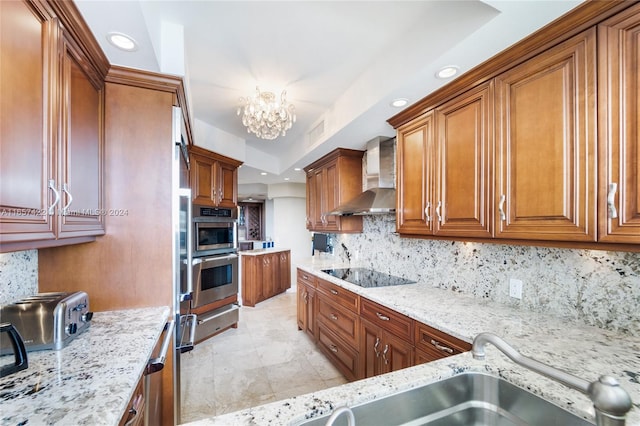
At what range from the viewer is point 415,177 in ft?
7.42

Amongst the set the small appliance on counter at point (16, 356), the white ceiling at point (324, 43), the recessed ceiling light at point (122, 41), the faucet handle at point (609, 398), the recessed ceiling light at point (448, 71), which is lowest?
the small appliance on counter at point (16, 356)

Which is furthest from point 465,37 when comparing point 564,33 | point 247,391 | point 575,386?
point 247,391

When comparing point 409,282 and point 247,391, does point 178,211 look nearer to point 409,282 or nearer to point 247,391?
point 247,391

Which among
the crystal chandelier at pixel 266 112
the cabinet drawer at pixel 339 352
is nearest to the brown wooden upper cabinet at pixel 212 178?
the crystal chandelier at pixel 266 112

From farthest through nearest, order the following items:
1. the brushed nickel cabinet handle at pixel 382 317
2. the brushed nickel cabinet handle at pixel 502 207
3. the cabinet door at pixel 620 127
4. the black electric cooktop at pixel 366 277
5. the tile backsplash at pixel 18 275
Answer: the black electric cooktop at pixel 366 277, the brushed nickel cabinet handle at pixel 382 317, the brushed nickel cabinet handle at pixel 502 207, the tile backsplash at pixel 18 275, the cabinet door at pixel 620 127

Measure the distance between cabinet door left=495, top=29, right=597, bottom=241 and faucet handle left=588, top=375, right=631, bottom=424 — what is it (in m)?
0.79

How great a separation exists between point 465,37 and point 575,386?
1506 mm

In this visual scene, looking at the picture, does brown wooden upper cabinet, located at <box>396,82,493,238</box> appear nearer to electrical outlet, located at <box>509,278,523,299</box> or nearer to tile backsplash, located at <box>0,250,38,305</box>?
electrical outlet, located at <box>509,278,523,299</box>

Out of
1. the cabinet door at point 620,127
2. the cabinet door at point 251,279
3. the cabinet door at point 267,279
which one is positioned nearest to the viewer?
the cabinet door at point 620,127

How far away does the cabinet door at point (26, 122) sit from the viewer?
88cm

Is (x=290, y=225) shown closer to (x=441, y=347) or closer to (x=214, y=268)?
(x=214, y=268)

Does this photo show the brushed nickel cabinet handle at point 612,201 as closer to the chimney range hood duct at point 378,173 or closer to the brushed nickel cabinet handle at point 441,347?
the brushed nickel cabinet handle at point 441,347

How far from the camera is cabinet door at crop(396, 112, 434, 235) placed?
210 centimetres

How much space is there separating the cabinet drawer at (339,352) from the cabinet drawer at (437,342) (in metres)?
0.92
